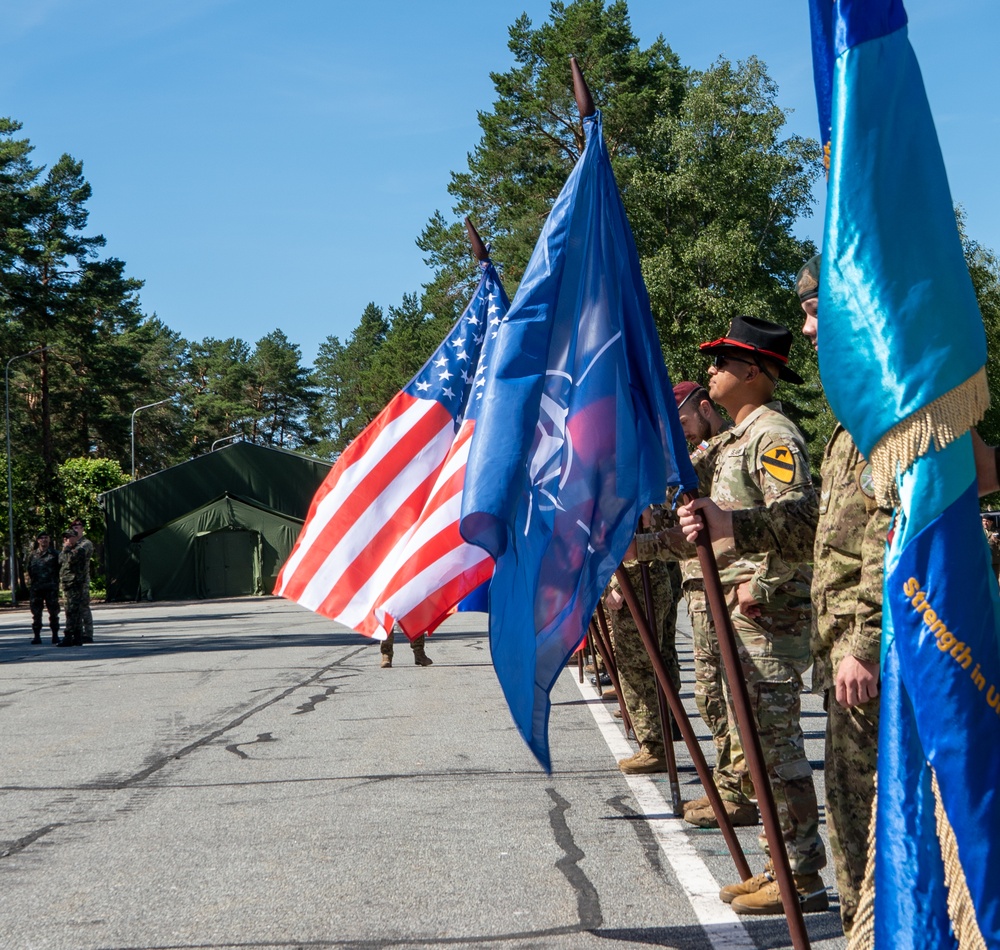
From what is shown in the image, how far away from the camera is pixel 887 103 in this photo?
299 cm

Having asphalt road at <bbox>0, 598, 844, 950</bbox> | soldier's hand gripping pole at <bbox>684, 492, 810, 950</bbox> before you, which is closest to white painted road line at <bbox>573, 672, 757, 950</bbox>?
asphalt road at <bbox>0, 598, 844, 950</bbox>

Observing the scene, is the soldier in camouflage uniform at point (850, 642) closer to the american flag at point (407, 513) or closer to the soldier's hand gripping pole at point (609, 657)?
the american flag at point (407, 513)

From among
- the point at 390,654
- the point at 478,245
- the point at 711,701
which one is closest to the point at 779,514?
the point at 711,701

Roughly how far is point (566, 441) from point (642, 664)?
3743 millimetres

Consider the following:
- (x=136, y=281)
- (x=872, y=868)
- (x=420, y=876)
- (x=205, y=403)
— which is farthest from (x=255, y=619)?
(x=205, y=403)

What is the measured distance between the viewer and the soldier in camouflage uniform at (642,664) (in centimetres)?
761

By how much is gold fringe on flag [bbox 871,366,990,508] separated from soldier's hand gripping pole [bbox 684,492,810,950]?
1139mm

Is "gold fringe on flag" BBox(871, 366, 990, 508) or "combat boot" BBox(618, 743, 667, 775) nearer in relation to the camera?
"gold fringe on flag" BBox(871, 366, 990, 508)

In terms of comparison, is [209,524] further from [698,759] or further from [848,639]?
[848,639]

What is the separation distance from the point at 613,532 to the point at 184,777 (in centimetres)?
464

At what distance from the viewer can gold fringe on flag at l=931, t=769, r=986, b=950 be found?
271cm

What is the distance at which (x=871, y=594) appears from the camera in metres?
3.57

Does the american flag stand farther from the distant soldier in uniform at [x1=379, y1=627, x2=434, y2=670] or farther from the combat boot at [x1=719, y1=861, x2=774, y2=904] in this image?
the distant soldier in uniform at [x1=379, y1=627, x2=434, y2=670]

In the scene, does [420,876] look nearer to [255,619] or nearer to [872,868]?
[872,868]
